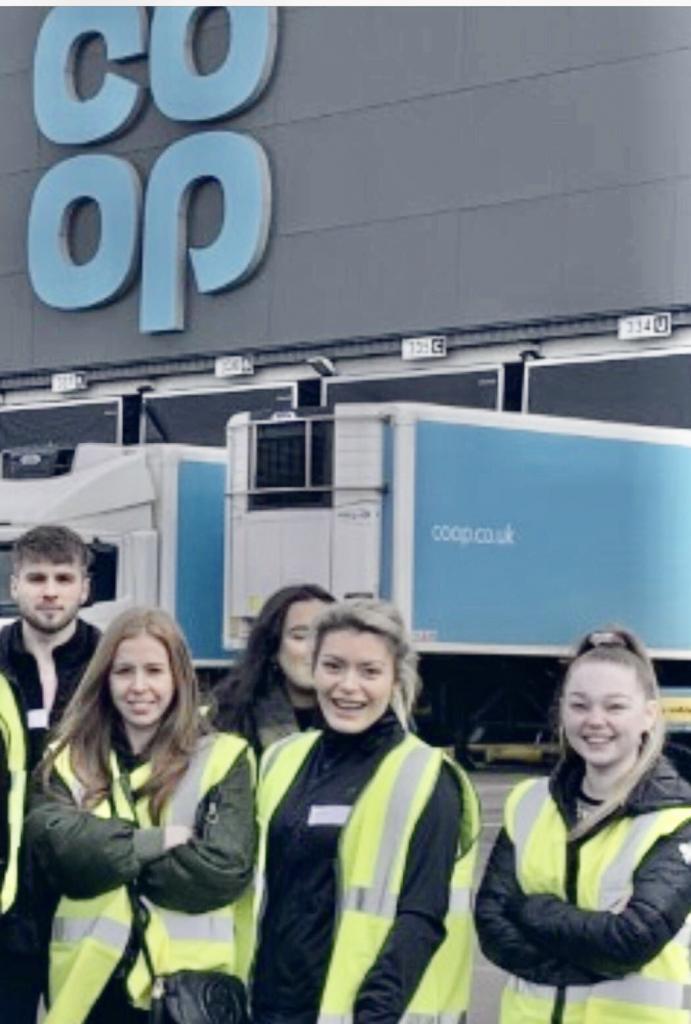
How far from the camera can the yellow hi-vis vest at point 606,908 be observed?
19.8ft

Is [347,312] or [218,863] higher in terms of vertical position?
[347,312]

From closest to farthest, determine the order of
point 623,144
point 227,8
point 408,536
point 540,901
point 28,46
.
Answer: point 540,901
point 408,536
point 623,144
point 227,8
point 28,46

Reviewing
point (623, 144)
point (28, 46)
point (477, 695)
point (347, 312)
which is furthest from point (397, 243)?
point (477, 695)

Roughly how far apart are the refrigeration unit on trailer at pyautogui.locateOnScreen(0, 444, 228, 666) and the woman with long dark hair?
15.7 meters

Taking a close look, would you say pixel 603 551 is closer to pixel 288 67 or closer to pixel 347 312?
pixel 347 312

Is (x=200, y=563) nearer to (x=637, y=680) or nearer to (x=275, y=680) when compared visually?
(x=275, y=680)

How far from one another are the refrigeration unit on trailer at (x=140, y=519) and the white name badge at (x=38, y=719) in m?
16.2

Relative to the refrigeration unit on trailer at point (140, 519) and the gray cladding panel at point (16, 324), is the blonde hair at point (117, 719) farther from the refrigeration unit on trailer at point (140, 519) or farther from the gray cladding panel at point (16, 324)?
the gray cladding panel at point (16, 324)

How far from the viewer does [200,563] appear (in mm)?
24828

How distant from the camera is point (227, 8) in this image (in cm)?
3769

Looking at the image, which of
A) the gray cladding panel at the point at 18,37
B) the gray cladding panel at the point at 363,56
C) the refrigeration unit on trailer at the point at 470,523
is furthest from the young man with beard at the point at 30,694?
the gray cladding panel at the point at 18,37

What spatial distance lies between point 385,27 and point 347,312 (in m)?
3.68

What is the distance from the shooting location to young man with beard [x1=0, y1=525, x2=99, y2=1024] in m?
6.60

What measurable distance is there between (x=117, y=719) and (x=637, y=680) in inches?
50.8
